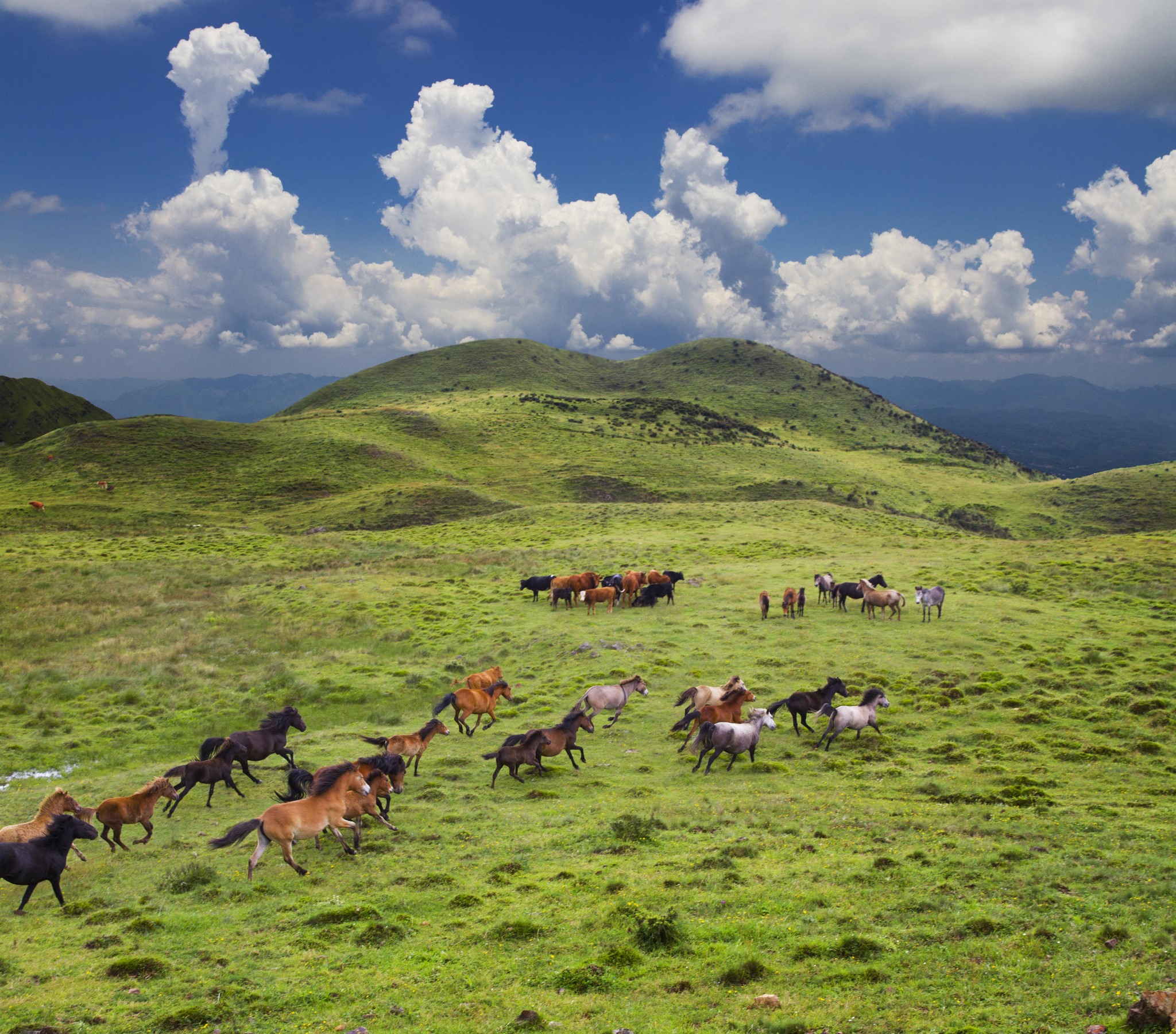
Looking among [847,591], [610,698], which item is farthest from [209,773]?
[847,591]

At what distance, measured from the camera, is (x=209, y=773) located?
550 inches

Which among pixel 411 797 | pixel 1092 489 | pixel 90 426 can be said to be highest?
pixel 90 426

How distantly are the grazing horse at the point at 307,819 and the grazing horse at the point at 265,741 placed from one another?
3375 mm

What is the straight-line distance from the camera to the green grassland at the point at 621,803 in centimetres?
763

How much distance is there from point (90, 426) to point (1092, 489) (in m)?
165

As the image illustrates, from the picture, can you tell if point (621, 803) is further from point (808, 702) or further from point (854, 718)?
point (854, 718)

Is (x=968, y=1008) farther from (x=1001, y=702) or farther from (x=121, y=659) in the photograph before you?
(x=121, y=659)

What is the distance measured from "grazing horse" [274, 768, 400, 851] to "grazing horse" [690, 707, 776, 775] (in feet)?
23.1

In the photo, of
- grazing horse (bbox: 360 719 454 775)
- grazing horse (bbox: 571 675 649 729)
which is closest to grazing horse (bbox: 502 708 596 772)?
grazing horse (bbox: 571 675 649 729)

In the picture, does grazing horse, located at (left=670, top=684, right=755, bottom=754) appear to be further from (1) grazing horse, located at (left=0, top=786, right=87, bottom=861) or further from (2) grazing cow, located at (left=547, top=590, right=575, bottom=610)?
(2) grazing cow, located at (left=547, top=590, right=575, bottom=610)

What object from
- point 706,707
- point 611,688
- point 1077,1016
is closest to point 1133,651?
point 706,707

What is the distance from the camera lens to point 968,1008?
6.90 meters

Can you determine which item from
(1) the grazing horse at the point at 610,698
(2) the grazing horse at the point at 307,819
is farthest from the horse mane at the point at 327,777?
(1) the grazing horse at the point at 610,698

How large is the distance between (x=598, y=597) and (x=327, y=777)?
68.6 ft
